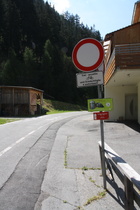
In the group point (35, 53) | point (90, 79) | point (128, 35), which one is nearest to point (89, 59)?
point (90, 79)

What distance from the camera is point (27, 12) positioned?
258ft

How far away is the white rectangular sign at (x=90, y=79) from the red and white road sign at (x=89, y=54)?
5.0 inches

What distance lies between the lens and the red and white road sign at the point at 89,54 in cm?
385

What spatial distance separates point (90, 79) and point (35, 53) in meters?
74.1

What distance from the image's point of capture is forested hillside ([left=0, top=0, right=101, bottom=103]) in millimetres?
59125

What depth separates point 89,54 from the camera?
153 inches

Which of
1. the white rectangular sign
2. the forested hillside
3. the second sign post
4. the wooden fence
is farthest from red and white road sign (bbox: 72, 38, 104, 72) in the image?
the forested hillside

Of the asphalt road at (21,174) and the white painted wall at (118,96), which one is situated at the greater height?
the white painted wall at (118,96)

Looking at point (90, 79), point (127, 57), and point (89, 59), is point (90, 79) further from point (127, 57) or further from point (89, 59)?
point (127, 57)

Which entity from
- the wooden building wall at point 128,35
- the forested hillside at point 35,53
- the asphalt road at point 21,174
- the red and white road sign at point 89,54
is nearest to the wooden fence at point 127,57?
the wooden building wall at point 128,35

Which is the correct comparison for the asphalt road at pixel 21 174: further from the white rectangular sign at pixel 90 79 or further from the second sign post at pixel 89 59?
the white rectangular sign at pixel 90 79

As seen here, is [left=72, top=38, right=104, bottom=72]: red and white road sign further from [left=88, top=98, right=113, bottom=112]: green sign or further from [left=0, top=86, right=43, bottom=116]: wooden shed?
[left=0, top=86, right=43, bottom=116]: wooden shed

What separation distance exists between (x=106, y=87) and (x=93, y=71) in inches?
552

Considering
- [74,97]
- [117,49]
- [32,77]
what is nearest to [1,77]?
[32,77]
